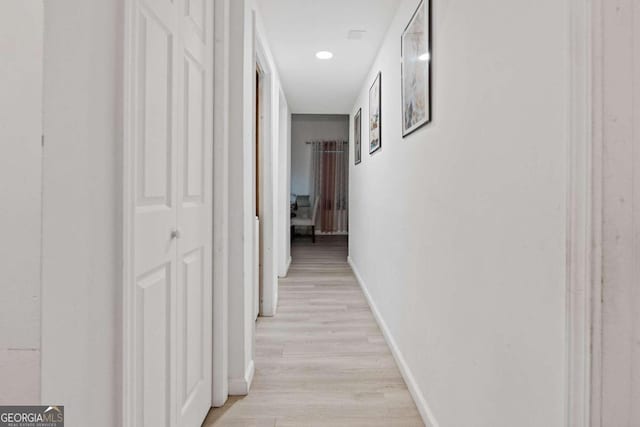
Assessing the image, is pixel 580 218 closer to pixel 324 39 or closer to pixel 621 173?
pixel 621 173

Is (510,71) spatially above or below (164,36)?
below

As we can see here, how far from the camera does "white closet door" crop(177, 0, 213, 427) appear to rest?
4.94ft

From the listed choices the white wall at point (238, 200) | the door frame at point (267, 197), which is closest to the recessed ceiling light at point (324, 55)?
the door frame at point (267, 197)

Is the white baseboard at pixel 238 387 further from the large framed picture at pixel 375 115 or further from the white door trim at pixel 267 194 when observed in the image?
the large framed picture at pixel 375 115

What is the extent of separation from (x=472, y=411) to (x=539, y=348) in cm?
52

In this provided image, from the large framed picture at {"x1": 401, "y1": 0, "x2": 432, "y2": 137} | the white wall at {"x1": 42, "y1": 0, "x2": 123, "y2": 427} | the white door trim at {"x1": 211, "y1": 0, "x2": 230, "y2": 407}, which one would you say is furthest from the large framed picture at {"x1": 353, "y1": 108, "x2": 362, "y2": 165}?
the white wall at {"x1": 42, "y1": 0, "x2": 123, "y2": 427}

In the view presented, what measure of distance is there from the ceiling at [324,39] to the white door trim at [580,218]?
2090mm

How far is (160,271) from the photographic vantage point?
131cm

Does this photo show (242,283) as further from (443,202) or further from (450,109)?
(450,109)

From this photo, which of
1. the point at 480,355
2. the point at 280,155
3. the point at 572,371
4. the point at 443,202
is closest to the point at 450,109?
the point at 443,202

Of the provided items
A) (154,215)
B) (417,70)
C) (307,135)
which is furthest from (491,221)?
(307,135)

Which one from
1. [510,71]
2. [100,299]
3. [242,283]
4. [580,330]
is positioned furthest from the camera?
[242,283]

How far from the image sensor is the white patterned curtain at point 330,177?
8.77 meters

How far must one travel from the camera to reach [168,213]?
4.42ft
